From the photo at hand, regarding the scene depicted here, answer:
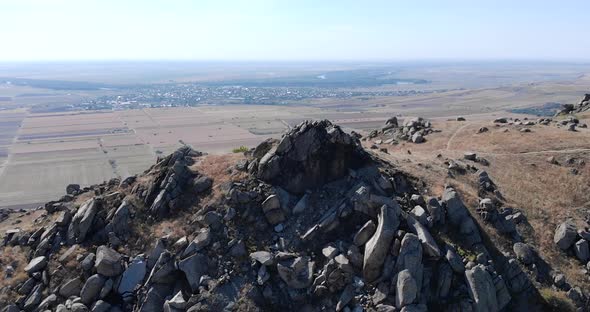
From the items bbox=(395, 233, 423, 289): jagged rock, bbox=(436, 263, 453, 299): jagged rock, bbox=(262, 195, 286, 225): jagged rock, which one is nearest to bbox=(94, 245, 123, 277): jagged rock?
bbox=(262, 195, 286, 225): jagged rock

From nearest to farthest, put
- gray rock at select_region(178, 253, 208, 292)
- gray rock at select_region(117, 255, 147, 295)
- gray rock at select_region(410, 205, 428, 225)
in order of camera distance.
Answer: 1. gray rock at select_region(178, 253, 208, 292)
2. gray rock at select_region(117, 255, 147, 295)
3. gray rock at select_region(410, 205, 428, 225)

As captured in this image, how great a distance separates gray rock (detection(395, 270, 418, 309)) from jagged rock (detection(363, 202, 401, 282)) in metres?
1.63

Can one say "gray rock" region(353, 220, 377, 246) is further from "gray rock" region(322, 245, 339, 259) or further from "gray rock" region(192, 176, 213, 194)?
"gray rock" region(192, 176, 213, 194)

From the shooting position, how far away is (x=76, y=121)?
199375 millimetres

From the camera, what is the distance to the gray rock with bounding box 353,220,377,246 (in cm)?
2908

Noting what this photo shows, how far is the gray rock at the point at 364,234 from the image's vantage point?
29078 mm

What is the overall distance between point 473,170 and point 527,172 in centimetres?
585

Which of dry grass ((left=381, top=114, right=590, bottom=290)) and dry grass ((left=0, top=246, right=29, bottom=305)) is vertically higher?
dry grass ((left=381, top=114, right=590, bottom=290))

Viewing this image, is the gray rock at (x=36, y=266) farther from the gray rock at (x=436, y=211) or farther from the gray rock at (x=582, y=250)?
the gray rock at (x=582, y=250)

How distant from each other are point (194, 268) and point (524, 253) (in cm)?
2262

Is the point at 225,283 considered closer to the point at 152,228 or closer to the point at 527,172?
the point at 152,228

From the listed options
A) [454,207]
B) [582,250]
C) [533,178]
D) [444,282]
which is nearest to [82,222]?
[444,282]

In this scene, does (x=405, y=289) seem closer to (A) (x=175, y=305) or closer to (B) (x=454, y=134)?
(A) (x=175, y=305)

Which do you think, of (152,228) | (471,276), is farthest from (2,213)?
(471,276)
